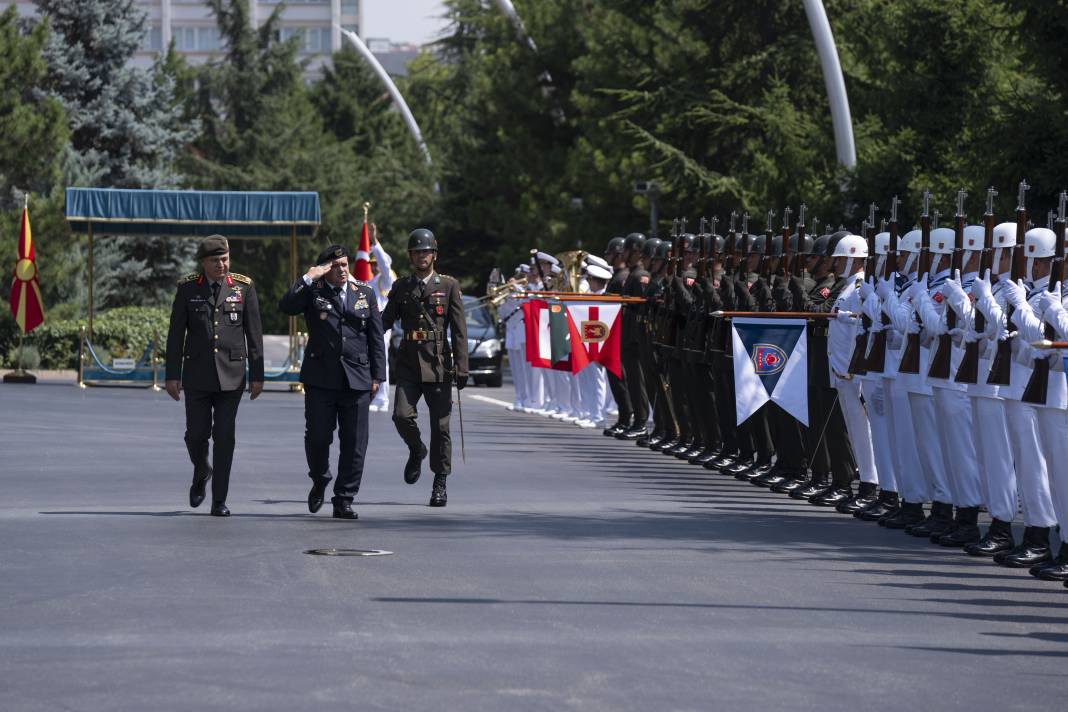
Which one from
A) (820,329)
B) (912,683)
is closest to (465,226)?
(820,329)

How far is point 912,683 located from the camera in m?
8.34

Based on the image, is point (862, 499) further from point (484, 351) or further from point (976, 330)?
point (484, 351)

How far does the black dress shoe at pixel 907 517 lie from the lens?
563 inches

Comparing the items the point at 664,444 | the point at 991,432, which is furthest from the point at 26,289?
the point at 991,432

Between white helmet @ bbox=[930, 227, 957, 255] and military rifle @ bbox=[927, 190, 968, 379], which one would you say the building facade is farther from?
military rifle @ bbox=[927, 190, 968, 379]

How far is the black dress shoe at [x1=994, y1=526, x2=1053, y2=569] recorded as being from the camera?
Result: 12273 millimetres

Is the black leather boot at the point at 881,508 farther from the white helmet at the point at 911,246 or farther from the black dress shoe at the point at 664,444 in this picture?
the black dress shoe at the point at 664,444

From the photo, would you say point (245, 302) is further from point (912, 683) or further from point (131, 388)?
point (131, 388)

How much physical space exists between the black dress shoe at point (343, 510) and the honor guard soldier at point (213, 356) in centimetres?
74

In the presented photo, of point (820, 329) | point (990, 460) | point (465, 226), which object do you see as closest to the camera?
point (990, 460)

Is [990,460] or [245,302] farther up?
[245,302]

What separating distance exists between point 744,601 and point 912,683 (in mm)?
2240

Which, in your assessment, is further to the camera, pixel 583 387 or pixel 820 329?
pixel 583 387

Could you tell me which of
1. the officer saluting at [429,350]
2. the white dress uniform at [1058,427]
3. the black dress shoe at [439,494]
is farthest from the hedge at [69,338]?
the white dress uniform at [1058,427]
